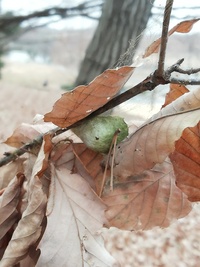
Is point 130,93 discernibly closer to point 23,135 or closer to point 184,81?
point 184,81

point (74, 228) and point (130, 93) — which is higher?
point (130, 93)

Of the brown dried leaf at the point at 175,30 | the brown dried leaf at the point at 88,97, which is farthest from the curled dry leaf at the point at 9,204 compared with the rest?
the brown dried leaf at the point at 175,30

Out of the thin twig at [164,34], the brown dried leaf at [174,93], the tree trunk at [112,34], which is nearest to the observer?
the thin twig at [164,34]

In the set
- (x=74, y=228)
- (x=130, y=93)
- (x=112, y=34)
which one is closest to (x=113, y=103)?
(x=130, y=93)

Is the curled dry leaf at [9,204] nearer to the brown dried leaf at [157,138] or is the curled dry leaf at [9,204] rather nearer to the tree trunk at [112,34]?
the brown dried leaf at [157,138]

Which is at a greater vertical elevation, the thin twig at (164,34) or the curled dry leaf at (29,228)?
the thin twig at (164,34)

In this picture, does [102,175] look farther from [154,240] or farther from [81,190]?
[154,240]
